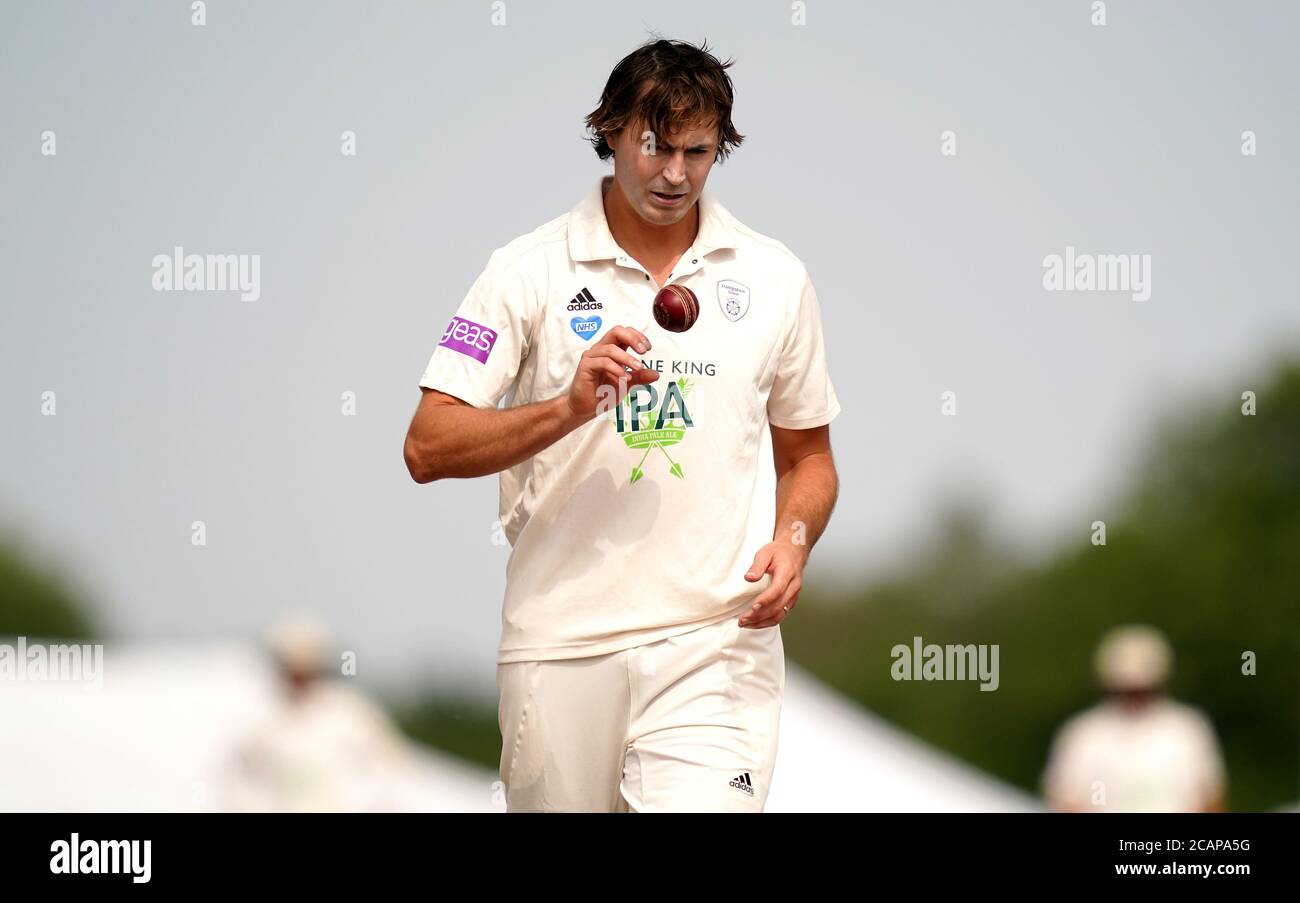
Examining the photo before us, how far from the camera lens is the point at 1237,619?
8.41 metres

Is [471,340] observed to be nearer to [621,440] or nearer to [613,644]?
[621,440]

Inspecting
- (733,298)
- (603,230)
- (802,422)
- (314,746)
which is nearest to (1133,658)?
(314,746)

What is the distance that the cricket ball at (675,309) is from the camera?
3.33 m

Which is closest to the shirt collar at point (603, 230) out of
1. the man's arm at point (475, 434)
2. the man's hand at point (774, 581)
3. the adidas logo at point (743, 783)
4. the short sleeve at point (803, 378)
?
the short sleeve at point (803, 378)

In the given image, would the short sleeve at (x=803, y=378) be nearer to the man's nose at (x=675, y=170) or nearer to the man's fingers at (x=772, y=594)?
the man's nose at (x=675, y=170)

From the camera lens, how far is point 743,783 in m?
3.38

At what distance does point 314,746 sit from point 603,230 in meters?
3.14

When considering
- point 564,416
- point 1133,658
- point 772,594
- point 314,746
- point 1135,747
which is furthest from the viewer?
point 1133,658

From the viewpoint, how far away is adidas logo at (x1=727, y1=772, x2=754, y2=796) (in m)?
3.37
